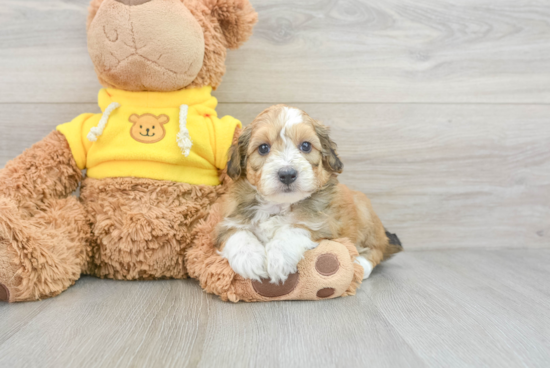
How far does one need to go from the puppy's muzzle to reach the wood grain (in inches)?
18.2

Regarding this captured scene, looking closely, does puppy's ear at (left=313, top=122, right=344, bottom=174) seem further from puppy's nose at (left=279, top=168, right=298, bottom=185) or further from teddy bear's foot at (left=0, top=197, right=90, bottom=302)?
teddy bear's foot at (left=0, top=197, right=90, bottom=302)

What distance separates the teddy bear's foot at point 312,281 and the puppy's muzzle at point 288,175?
1.00ft

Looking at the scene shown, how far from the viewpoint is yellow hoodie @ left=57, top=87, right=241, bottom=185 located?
173 centimetres

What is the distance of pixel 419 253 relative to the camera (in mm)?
2354

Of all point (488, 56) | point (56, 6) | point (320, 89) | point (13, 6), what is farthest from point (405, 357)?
point (13, 6)

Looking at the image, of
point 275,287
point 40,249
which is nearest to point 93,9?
point 40,249

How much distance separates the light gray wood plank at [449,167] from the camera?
2287 millimetres

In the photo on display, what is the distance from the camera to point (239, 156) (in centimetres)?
164

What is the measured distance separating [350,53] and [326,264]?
126 cm

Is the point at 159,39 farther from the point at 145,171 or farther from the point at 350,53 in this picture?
the point at 350,53

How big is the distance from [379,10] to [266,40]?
64cm

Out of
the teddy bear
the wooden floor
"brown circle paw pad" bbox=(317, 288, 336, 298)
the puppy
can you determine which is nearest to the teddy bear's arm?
the teddy bear

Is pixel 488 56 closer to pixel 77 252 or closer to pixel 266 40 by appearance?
pixel 266 40

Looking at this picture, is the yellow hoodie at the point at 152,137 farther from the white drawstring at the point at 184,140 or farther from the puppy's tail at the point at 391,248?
the puppy's tail at the point at 391,248
